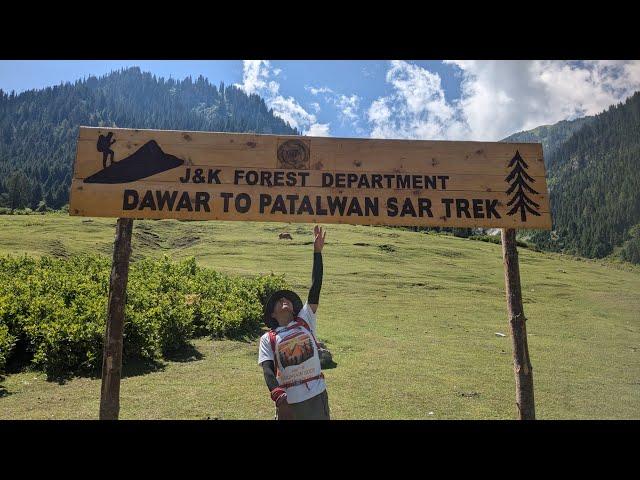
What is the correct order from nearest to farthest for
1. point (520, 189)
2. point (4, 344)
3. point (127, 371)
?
point (520, 189), point (4, 344), point (127, 371)

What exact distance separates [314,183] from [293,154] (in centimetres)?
42

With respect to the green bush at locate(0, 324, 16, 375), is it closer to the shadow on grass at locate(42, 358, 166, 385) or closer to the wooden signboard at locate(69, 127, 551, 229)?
the shadow on grass at locate(42, 358, 166, 385)

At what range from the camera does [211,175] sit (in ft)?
16.1

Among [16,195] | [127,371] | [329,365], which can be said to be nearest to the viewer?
[127,371]

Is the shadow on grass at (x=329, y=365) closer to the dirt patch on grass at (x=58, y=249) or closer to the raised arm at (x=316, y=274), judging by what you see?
the raised arm at (x=316, y=274)

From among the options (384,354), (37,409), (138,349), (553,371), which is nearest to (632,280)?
(553,371)

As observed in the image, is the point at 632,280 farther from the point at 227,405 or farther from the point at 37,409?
the point at 37,409

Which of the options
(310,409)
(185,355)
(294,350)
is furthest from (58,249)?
(310,409)

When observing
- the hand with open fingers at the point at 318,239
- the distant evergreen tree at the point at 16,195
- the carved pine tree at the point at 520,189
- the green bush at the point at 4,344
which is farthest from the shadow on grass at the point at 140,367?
the distant evergreen tree at the point at 16,195

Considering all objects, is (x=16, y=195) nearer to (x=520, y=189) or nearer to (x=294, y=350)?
(x=294, y=350)

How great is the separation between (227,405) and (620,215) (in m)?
194

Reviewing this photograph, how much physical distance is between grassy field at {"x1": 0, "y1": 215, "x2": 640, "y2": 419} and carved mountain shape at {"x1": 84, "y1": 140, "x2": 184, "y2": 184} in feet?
16.4

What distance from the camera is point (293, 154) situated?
4.98 metres
